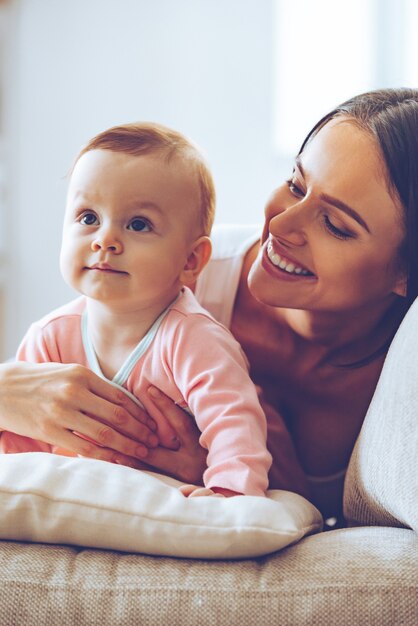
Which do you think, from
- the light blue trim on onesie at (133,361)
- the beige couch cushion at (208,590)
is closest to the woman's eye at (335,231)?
the light blue trim on onesie at (133,361)

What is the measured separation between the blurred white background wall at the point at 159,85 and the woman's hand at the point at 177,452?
8.53 feet

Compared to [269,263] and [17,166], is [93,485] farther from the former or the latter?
[17,166]

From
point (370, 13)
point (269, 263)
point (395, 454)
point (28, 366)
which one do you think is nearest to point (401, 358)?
point (395, 454)

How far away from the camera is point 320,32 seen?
12.2ft

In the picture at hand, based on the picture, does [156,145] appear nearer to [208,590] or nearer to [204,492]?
[204,492]

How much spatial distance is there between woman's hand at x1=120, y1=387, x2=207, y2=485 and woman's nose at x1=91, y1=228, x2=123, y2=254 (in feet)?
0.74

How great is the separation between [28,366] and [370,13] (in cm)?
280

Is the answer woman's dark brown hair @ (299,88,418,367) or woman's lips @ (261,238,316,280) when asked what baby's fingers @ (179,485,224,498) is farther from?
woman's dark brown hair @ (299,88,418,367)

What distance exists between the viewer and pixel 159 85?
3859mm

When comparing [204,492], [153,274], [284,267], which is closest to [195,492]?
[204,492]

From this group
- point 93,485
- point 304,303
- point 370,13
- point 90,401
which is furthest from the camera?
point 370,13

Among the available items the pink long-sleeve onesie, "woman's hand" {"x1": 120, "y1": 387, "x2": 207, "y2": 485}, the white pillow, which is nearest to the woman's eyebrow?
the pink long-sleeve onesie

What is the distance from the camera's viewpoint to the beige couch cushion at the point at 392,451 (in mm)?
1035

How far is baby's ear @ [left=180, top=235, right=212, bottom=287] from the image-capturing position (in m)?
1.40
